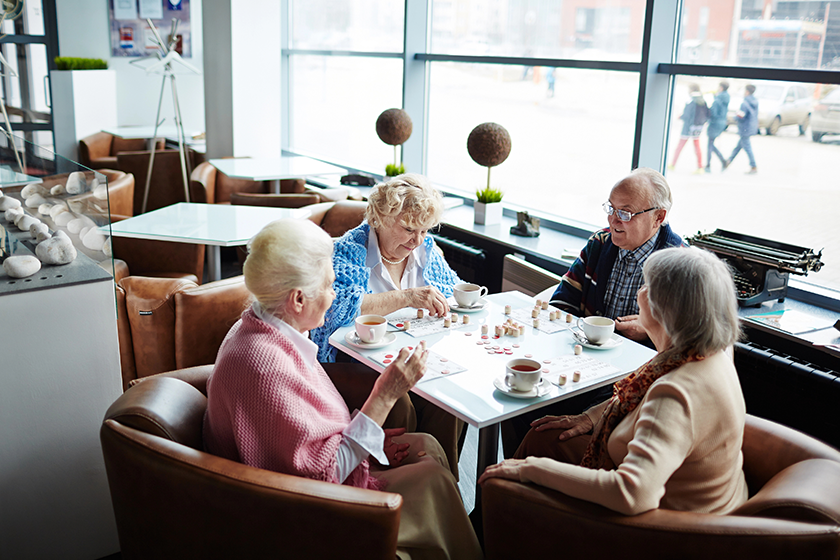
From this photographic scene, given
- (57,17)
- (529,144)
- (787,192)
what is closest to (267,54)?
(529,144)

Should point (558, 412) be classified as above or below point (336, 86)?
below

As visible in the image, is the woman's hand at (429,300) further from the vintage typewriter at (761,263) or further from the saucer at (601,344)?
the vintage typewriter at (761,263)

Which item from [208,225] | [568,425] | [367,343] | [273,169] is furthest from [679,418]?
[273,169]

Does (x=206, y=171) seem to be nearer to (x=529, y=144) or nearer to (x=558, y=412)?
(x=529, y=144)

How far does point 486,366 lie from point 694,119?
86.6 inches

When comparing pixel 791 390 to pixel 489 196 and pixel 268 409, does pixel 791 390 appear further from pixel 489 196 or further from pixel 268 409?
pixel 489 196

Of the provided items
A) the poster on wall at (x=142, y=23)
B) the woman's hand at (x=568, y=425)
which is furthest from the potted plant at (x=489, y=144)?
the poster on wall at (x=142, y=23)

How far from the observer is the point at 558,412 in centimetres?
260

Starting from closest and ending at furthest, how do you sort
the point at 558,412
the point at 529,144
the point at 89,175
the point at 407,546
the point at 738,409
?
the point at 738,409 < the point at 407,546 < the point at 89,175 < the point at 558,412 < the point at 529,144

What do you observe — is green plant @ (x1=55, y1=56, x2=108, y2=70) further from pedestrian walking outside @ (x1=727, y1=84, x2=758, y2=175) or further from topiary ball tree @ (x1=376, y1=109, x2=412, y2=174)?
pedestrian walking outside @ (x1=727, y1=84, x2=758, y2=175)

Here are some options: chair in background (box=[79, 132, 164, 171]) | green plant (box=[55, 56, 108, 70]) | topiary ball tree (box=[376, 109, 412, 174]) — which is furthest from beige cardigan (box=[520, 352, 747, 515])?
green plant (box=[55, 56, 108, 70])

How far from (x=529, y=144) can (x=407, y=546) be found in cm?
338

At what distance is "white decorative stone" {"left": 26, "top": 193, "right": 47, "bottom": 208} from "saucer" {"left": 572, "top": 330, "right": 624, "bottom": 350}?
1798 millimetres

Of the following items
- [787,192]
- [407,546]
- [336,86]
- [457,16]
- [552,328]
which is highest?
[457,16]
